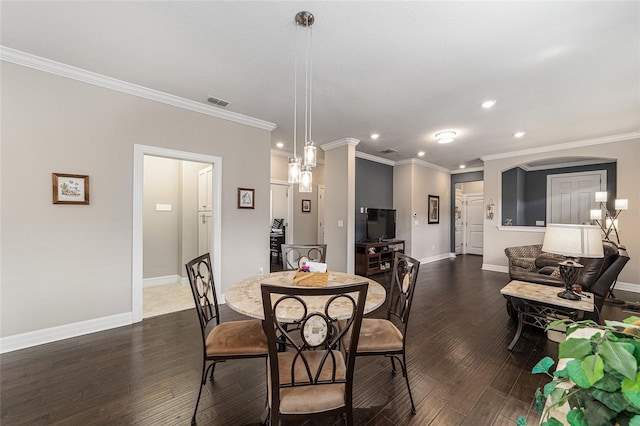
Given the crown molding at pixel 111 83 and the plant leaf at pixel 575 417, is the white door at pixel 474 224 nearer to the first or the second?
the crown molding at pixel 111 83

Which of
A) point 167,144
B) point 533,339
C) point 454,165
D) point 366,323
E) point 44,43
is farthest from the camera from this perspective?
point 454,165

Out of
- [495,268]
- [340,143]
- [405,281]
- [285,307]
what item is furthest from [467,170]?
[285,307]

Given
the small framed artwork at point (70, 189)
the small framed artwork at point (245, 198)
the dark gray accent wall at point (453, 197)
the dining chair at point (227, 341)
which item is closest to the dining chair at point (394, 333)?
the dining chair at point (227, 341)

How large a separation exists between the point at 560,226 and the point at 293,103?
3114mm

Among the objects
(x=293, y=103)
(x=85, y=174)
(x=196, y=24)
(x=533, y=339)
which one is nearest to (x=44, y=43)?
(x=85, y=174)

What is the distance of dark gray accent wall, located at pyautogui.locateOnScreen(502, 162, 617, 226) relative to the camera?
649 cm

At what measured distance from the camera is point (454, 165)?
7.30 m

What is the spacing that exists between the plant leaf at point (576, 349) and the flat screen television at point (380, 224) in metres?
5.12

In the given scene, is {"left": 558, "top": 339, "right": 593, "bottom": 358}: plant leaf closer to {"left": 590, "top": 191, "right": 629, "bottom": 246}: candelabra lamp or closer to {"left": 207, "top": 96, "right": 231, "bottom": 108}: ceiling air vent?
{"left": 207, "top": 96, "right": 231, "bottom": 108}: ceiling air vent

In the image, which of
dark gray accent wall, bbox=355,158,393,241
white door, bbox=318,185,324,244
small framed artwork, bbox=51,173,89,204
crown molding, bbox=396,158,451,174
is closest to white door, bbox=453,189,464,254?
crown molding, bbox=396,158,451,174

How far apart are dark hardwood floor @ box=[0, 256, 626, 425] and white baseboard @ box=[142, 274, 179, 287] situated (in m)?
1.65

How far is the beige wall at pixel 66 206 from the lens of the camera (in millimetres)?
2373

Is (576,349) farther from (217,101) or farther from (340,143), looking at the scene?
(340,143)

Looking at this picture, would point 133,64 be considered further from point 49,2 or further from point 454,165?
point 454,165
